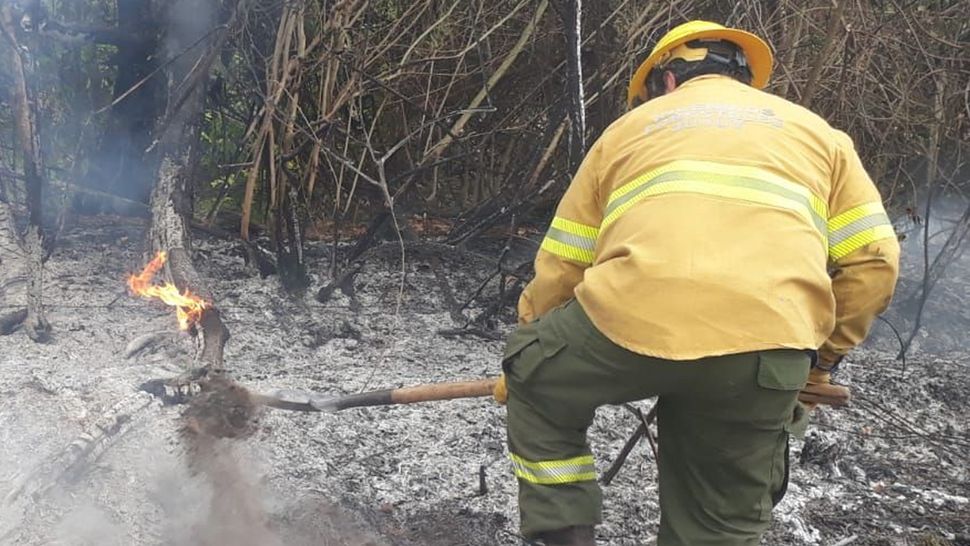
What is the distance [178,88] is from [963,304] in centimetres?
554

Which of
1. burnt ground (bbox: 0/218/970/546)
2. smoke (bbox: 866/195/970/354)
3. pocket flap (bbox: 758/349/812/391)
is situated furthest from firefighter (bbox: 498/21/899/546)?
smoke (bbox: 866/195/970/354)

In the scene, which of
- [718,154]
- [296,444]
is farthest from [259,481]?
[718,154]

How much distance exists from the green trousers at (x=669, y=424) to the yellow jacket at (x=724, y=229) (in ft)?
0.28

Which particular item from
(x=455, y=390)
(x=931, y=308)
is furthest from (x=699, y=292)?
(x=931, y=308)

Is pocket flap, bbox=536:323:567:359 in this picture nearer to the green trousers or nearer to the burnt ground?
the green trousers

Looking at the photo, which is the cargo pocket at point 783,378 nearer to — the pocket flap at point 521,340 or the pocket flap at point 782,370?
the pocket flap at point 782,370

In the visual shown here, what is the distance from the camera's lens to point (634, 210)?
A: 76.3 inches

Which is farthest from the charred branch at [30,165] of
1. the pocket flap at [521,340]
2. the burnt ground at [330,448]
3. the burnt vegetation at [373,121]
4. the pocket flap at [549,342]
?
the pocket flap at [549,342]

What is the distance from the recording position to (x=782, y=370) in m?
1.85

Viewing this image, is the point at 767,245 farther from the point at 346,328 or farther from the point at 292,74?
the point at 292,74

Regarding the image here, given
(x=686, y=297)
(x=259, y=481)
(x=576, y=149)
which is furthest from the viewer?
(x=576, y=149)

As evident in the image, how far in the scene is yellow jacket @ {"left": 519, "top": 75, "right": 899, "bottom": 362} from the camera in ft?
5.90

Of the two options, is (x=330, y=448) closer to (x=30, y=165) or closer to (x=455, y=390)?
(x=455, y=390)

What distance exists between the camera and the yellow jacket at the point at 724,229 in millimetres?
1799
